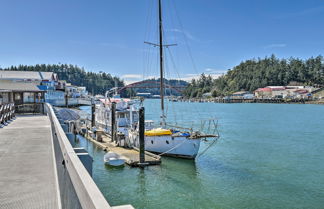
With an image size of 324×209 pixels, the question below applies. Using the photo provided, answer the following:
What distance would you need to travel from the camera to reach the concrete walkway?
5.30m

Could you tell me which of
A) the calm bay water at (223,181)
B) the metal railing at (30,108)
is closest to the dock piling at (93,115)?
the metal railing at (30,108)

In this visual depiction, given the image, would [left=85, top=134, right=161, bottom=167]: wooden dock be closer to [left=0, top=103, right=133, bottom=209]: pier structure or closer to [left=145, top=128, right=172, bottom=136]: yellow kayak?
[left=145, top=128, right=172, bottom=136]: yellow kayak

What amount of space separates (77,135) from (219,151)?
17539 millimetres

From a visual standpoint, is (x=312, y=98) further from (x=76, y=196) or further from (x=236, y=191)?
(x=76, y=196)

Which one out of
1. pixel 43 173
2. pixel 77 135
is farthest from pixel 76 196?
pixel 77 135

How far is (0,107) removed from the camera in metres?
18.6

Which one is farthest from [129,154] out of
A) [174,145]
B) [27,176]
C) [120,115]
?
[27,176]

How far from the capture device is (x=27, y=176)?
22.4 feet

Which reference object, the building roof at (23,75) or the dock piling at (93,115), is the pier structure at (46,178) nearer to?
the dock piling at (93,115)

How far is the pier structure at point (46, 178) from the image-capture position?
296cm

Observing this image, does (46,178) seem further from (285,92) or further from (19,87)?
(285,92)

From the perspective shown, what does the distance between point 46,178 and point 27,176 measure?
549mm

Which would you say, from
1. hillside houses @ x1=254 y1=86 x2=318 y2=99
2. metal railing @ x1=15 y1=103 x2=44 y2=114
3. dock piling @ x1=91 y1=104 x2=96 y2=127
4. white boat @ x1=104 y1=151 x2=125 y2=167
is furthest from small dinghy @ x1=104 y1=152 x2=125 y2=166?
hillside houses @ x1=254 y1=86 x2=318 y2=99

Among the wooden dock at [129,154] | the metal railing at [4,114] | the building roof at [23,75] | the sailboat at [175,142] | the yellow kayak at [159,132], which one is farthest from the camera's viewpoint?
the building roof at [23,75]
